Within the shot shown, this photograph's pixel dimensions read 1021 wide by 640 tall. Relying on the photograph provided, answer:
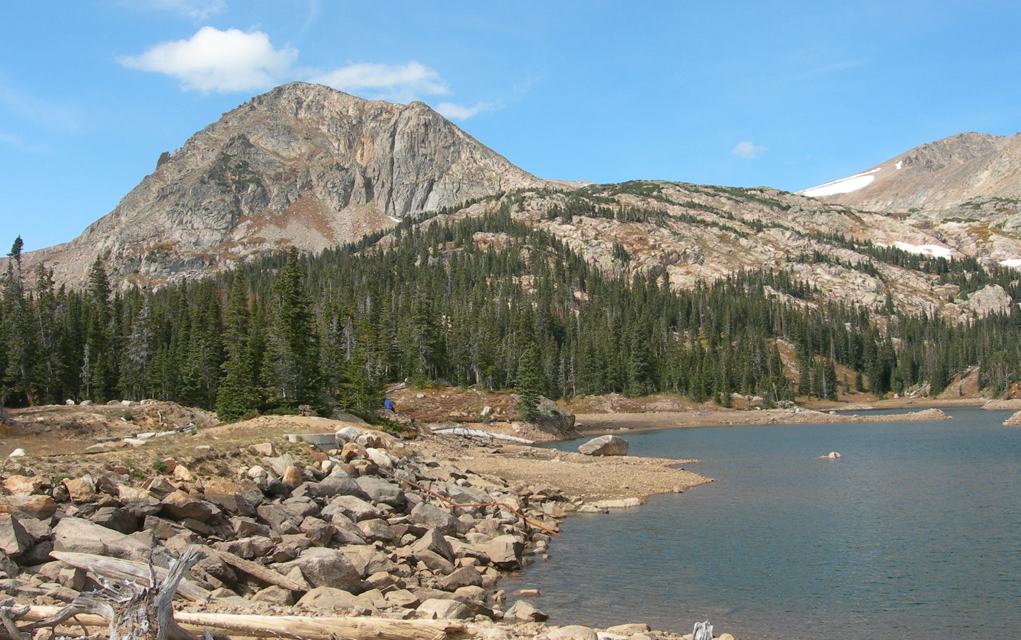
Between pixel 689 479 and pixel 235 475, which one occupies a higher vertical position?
pixel 235 475

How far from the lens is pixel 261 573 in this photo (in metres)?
16.3

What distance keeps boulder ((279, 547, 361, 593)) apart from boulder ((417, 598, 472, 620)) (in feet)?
7.73

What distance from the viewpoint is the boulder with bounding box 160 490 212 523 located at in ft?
59.4

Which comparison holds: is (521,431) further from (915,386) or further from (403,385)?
(915,386)

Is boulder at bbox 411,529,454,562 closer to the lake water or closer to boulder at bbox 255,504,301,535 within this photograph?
the lake water

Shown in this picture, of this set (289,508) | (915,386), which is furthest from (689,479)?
(915,386)

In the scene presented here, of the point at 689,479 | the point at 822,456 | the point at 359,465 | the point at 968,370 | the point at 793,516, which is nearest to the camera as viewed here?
the point at 359,465

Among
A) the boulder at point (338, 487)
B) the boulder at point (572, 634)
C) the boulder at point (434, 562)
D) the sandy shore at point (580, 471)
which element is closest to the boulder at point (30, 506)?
the boulder at point (338, 487)

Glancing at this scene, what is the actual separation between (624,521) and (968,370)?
603 ft

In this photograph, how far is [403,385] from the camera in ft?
339

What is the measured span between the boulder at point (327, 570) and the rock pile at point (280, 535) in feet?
0.09

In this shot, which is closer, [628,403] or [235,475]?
[235,475]

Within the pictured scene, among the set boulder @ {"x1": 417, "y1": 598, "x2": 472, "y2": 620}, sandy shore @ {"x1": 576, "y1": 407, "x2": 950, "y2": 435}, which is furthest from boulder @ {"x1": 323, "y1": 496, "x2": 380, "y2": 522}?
sandy shore @ {"x1": 576, "y1": 407, "x2": 950, "y2": 435}

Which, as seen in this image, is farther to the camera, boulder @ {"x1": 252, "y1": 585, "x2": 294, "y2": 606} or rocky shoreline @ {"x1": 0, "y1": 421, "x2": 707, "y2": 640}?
→ boulder @ {"x1": 252, "y1": 585, "x2": 294, "y2": 606}
